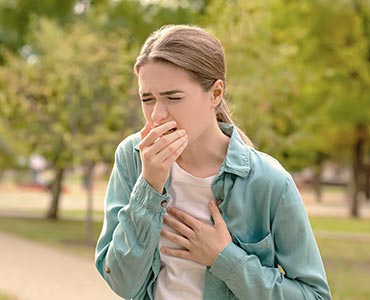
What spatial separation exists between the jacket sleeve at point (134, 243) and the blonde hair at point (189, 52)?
1.04ft

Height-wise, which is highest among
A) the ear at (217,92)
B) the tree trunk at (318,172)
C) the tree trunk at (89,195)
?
the ear at (217,92)

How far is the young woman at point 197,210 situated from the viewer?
7.21 feet

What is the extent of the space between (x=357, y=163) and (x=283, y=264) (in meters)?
30.6

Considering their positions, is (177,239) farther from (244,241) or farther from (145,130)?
(145,130)

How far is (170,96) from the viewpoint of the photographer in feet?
7.18

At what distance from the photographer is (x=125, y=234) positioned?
2230 millimetres

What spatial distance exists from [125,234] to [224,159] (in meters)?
0.35

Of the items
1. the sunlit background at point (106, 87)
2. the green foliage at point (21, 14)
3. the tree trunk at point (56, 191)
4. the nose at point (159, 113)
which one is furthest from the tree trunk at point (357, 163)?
the nose at point (159, 113)

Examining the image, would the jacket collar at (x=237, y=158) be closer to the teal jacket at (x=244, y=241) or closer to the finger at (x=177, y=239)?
the teal jacket at (x=244, y=241)

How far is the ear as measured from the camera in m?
2.31

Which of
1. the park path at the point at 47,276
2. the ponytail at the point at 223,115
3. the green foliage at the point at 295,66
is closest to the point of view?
the ponytail at the point at 223,115

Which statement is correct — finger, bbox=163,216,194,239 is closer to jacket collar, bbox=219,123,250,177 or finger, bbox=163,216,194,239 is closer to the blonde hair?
jacket collar, bbox=219,123,250,177

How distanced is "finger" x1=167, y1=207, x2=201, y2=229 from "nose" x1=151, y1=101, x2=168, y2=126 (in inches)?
10.5

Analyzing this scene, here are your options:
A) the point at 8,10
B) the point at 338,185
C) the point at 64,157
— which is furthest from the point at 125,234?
the point at 338,185
